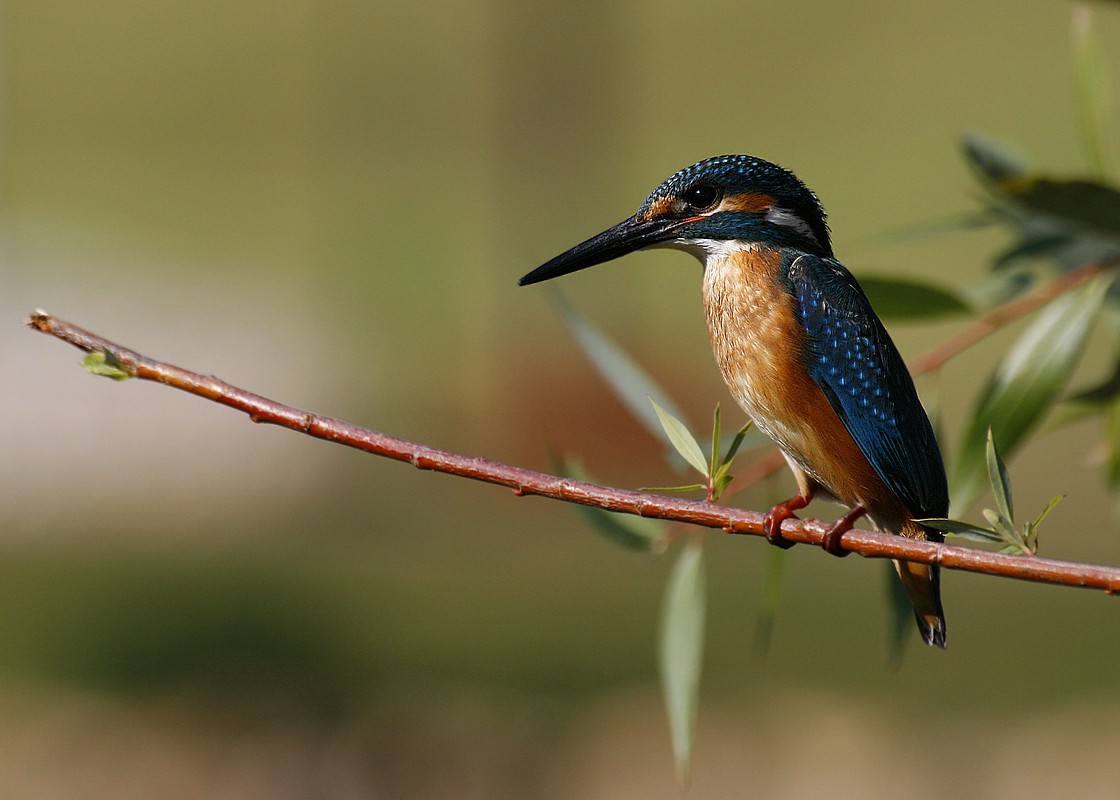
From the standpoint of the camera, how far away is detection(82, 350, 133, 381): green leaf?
1150mm

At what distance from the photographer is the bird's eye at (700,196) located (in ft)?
4.74

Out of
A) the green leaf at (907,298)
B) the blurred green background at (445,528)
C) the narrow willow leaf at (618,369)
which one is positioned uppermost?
the green leaf at (907,298)

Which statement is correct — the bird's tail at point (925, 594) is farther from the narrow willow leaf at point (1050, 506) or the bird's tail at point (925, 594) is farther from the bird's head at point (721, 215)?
the narrow willow leaf at point (1050, 506)

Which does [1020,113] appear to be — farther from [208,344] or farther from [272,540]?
[272,540]

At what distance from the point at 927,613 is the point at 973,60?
96.2ft

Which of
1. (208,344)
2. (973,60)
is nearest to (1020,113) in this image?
(973,60)

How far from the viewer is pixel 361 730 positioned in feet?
15.7

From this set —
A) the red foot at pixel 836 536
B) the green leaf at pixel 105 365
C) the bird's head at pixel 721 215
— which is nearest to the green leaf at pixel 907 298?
the bird's head at pixel 721 215

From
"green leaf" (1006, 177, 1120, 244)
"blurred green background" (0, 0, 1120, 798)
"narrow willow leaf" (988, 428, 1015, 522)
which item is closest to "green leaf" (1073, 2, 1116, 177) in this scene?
"blurred green background" (0, 0, 1120, 798)

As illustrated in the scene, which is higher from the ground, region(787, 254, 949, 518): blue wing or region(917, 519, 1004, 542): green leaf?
region(787, 254, 949, 518): blue wing

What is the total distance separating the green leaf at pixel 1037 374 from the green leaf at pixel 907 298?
128 millimetres

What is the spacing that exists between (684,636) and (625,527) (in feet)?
0.59

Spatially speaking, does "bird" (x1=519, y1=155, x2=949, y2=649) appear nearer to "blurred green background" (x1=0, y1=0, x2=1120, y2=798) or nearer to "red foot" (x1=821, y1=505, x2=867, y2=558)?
"red foot" (x1=821, y1=505, x2=867, y2=558)

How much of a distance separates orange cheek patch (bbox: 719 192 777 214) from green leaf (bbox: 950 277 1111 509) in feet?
1.51
